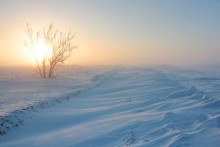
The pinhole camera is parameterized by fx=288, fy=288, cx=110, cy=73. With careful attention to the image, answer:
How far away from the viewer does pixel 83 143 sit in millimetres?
7754

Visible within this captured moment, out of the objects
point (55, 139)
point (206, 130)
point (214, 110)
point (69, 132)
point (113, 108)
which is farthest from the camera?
point (113, 108)

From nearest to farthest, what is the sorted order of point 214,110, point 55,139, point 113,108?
point 55,139 → point 214,110 → point 113,108

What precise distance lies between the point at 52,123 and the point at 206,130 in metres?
5.72

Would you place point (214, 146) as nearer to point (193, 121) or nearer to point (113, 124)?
point (193, 121)

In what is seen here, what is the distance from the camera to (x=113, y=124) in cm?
938

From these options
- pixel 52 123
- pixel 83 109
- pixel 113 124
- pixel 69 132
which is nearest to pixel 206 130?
pixel 113 124

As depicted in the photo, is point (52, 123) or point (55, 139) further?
point (52, 123)

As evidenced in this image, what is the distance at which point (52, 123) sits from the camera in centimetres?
1073

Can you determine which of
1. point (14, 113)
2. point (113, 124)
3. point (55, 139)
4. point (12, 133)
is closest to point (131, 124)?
point (113, 124)

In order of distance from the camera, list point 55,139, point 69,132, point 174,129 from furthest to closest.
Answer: point 69,132, point 55,139, point 174,129

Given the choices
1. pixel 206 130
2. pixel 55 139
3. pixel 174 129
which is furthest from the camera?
pixel 55 139

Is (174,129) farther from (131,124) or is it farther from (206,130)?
(131,124)

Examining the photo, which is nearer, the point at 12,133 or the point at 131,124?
the point at 131,124

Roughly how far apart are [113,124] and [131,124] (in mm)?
753
